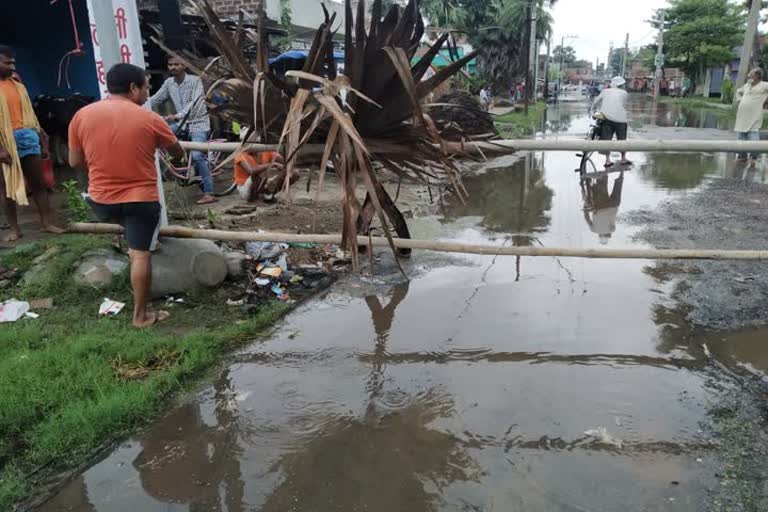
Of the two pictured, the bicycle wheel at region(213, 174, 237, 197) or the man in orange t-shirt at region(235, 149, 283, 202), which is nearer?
the man in orange t-shirt at region(235, 149, 283, 202)

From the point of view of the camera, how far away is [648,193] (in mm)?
8695

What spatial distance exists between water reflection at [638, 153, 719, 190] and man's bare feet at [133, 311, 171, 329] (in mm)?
8140

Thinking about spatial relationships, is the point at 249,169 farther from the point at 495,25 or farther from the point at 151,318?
the point at 495,25

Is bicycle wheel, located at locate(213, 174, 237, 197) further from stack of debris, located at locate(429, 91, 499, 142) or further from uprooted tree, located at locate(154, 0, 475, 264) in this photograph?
stack of debris, located at locate(429, 91, 499, 142)

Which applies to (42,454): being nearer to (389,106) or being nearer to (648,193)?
(389,106)

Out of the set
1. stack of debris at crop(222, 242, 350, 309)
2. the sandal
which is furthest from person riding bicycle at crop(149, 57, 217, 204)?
stack of debris at crop(222, 242, 350, 309)

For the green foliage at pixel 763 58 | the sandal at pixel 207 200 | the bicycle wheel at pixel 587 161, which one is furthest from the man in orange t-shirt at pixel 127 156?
the green foliage at pixel 763 58

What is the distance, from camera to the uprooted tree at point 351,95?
8.52 feet

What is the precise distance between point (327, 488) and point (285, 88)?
1862 millimetres

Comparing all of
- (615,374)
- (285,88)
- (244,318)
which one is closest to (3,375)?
(244,318)

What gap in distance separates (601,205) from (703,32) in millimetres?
46719

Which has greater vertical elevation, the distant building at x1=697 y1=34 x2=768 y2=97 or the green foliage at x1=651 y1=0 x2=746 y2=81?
the green foliage at x1=651 y1=0 x2=746 y2=81

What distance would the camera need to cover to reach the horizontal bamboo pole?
3.73 metres

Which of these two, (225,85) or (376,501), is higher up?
(225,85)
